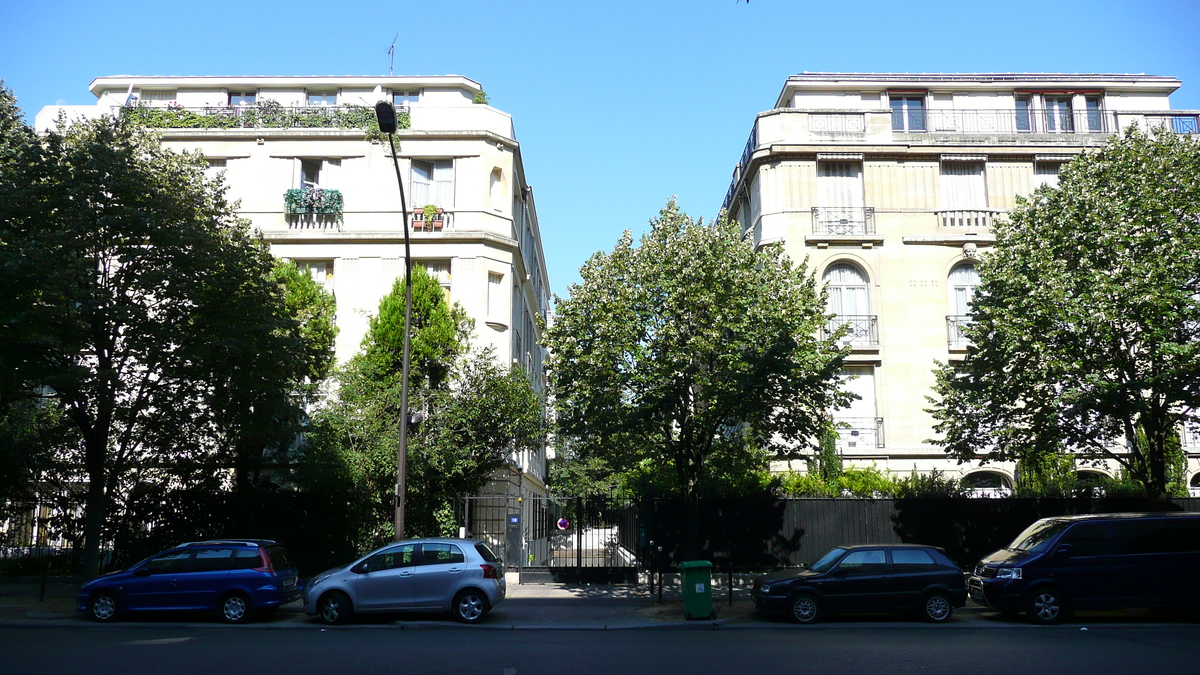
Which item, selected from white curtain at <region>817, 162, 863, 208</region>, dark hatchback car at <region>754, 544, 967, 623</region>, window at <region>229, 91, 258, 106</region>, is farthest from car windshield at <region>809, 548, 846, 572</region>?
window at <region>229, 91, 258, 106</region>

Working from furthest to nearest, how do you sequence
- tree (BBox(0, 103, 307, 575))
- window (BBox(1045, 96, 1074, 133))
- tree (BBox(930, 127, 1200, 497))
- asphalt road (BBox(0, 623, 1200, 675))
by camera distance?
window (BBox(1045, 96, 1074, 133)) → tree (BBox(930, 127, 1200, 497)) → tree (BBox(0, 103, 307, 575)) → asphalt road (BBox(0, 623, 1200, 675))

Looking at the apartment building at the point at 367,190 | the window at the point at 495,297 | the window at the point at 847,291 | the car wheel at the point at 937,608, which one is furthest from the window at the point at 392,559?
the window at the point at 847,291

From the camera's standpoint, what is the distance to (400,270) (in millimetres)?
27531

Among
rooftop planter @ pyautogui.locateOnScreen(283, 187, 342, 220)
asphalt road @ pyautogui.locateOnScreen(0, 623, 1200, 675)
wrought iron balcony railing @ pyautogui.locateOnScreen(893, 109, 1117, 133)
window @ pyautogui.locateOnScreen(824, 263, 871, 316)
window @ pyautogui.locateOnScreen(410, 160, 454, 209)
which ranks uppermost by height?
wrought iron balcony railing @ pyautogui.locateOnScreen(893, 109, 1117, 133)

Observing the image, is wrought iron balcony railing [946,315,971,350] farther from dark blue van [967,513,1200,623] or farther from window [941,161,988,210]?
dark blue van [967,513,1200,623]

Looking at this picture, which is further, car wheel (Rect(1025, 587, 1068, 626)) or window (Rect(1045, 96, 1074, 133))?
window (Rect(1045, 96, 1074, 133))

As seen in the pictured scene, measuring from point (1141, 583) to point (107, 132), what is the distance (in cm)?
2169

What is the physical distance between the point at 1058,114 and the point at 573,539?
22.5m

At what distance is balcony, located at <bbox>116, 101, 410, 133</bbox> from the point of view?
2897 centimetres

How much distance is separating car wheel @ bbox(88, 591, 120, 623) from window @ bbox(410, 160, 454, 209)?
51.9 feet

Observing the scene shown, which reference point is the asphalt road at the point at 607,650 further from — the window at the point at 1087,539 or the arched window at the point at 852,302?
the arched window at the point at 852,302

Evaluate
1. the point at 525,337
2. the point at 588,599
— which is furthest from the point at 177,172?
the point at 525,337

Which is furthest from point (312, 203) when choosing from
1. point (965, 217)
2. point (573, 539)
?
point (965, 217)

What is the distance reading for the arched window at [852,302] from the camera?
26.9 m
